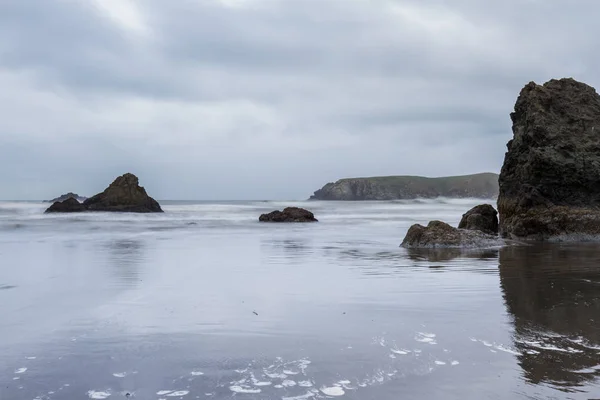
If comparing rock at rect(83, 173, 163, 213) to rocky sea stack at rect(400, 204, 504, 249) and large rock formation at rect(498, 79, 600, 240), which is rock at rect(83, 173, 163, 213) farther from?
rocky sea stack at rect(400, 204, 504, 249)

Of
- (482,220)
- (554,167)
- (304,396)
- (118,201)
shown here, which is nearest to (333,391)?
(304,396)

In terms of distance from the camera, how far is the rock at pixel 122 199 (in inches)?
2322

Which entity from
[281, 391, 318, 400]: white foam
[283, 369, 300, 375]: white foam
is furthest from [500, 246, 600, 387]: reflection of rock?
[283, 369, 300, 375]: white foam

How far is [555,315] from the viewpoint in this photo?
20.9 ft

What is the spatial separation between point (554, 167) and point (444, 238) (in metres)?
6.27

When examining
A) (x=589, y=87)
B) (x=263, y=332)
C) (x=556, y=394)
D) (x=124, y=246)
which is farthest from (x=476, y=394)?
(x=589, y=87)

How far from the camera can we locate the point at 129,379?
439 cm

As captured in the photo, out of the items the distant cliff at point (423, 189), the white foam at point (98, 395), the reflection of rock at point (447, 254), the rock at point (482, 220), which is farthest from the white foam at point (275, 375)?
the distant cliff at point (423, 189)

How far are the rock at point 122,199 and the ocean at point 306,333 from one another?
49.6m

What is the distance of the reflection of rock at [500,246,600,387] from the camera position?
4391mm

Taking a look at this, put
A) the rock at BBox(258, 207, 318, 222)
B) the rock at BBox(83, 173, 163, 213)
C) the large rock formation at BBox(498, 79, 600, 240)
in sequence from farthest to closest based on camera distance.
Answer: the rock at BBox(83, 173, 163, 213), the rock at BBox(258, 207, 318, 222), the large rock formation at BBox(498, 79, 600, 240)

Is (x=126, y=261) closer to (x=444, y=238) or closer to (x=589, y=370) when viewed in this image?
(x=444, y=238)

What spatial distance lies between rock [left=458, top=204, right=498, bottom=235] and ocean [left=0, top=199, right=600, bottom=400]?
841 cm

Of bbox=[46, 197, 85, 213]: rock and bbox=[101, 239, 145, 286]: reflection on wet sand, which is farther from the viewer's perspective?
bbox=[46, 197, 85, 213]: rock
